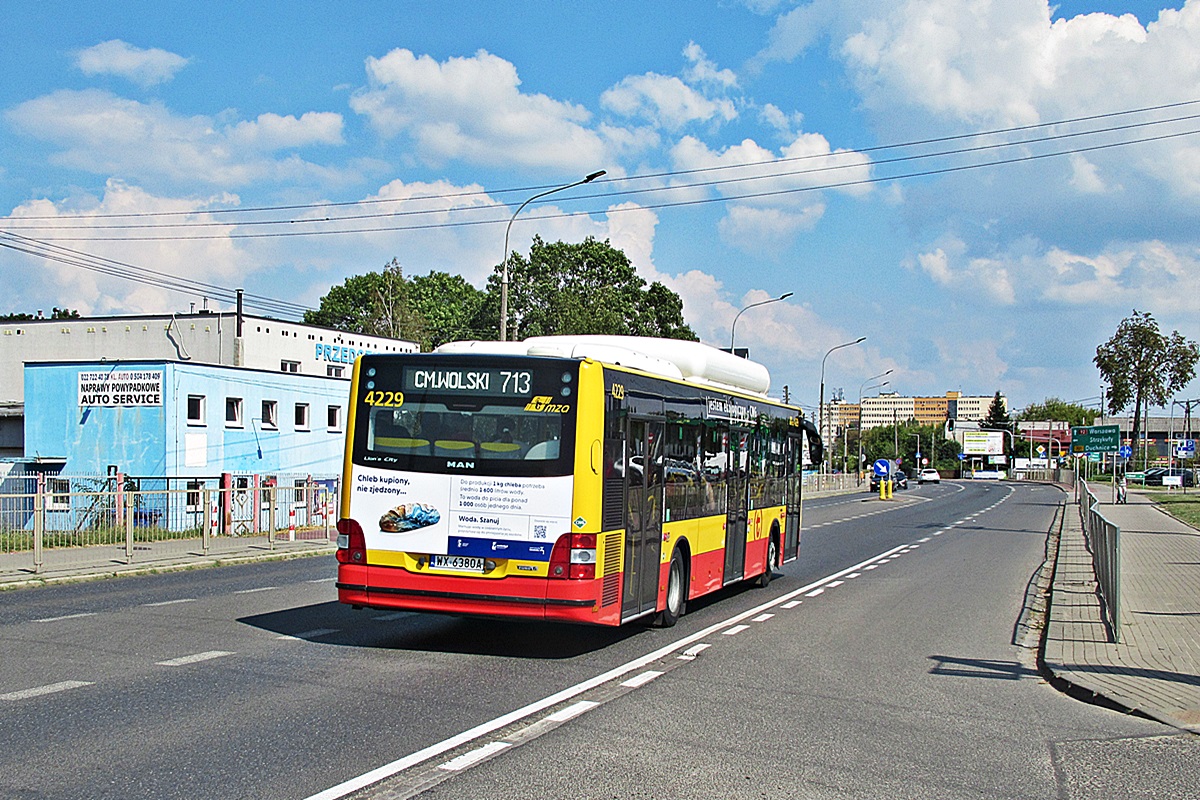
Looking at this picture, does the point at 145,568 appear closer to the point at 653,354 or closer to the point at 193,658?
the point at 193,658

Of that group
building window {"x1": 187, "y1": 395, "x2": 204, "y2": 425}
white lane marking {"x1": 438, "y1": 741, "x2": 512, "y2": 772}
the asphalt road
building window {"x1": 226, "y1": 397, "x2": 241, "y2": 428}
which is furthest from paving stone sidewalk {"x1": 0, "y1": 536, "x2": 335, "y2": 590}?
building window {"x1": 226, "y1": 397, "x2": 241, "y2": 428}

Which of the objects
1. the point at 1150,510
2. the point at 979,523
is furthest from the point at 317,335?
the point at 1150,510

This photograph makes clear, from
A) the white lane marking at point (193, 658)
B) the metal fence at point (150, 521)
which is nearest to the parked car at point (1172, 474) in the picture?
the metal fence at point (150, 521)

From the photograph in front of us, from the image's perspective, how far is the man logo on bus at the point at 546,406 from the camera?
10.5 m

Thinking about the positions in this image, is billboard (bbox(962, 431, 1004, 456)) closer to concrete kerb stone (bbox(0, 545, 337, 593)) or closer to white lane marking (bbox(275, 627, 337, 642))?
concrete kerb stone (bbox(0, 545, 337, 593))

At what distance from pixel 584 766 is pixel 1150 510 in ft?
164

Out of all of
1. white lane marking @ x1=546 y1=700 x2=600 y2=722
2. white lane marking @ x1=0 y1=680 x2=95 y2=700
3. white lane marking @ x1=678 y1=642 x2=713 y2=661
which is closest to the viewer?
white lane marking @ x1=546 y1=700 x2=600 y2=722

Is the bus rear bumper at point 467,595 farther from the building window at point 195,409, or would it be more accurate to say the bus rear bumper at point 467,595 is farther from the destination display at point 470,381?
the building window at point 195,409

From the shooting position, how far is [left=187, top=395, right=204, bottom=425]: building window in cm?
3991

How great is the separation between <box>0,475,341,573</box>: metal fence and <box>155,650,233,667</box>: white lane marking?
9.43 meters

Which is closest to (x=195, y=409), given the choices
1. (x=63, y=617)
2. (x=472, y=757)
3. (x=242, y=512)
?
(x=242, y=512)

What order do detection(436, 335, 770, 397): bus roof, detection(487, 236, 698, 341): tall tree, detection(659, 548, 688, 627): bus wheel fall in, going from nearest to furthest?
detection(436, 335, 770, 397): bus roof < detection(659, 548, 688, 627): bus wheel < detection(487, 236, 698, 341): tall tree

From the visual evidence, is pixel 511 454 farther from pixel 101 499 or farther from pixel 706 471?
pixel 101 499

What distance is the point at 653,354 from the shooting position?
13828 mm
